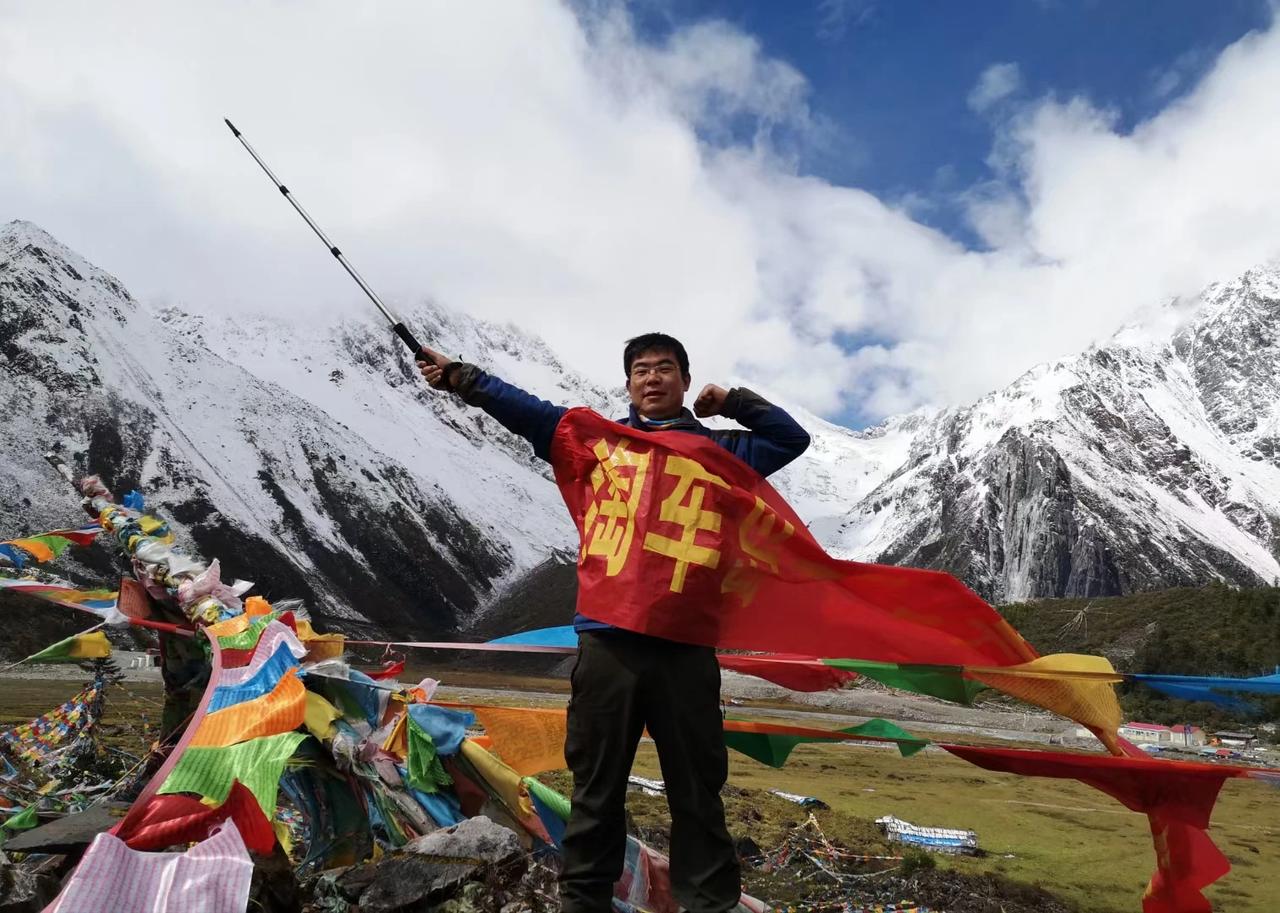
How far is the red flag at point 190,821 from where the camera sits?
101 inches

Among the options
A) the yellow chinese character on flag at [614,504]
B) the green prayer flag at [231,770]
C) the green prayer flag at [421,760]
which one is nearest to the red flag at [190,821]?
the green prayer flag at [231,770]

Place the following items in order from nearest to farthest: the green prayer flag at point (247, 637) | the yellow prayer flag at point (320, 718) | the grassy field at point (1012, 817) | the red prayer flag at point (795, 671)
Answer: the yellow prayer flag at point (320, 718)
the red prayer flag at point (795, 671)
the green prayer flag at point (247, 637)
the grassy field at point (1012, 817)

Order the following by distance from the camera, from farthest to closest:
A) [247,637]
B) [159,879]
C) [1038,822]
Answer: [1038,822] < [247,637] < [159,879]

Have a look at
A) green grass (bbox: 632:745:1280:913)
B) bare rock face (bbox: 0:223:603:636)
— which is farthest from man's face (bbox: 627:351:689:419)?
bare rock face (bbox: 0:223:603:636)

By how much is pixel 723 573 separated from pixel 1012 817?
1072cm

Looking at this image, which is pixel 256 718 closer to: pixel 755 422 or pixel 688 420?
pixel 688 420

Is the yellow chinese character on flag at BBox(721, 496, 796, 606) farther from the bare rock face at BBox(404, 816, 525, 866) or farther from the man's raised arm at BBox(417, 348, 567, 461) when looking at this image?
the bare rock face at BBox(404, 816, 525, 866)

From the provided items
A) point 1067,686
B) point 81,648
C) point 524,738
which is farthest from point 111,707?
point 1067,686

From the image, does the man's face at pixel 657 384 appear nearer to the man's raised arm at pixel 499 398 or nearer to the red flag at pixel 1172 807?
the man's raised arm at pixel 499 398

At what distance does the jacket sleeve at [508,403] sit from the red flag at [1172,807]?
268 centimetres

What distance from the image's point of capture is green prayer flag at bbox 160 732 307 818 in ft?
8.84

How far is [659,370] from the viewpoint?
3332 mm

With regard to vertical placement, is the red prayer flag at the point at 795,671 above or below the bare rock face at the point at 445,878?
above

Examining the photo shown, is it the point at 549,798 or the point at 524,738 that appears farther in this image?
the point at 524,738
